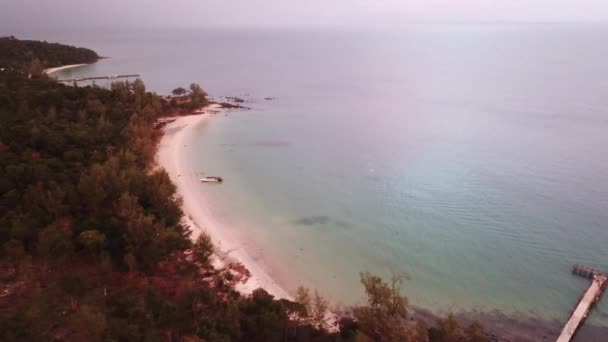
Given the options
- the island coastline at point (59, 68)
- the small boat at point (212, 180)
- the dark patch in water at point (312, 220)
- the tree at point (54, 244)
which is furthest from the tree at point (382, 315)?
the island coastline at point (59, 68)

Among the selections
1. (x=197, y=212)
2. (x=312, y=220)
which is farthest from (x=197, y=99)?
(x=312, y=220)

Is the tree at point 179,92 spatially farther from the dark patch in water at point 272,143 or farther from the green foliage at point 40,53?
the green foliage at point 40,53

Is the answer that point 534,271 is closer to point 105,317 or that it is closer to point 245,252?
point 245,252

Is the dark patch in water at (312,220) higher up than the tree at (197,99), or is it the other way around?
the tree at (197,99)

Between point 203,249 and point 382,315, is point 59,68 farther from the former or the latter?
point 382,315

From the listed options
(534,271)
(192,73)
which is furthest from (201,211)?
(192,73)

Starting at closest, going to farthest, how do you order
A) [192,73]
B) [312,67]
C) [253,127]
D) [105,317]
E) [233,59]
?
[105,317]
[253,127]
[192,73]
[312,67]
[233,59]

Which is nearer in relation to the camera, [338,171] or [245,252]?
[245,252]
